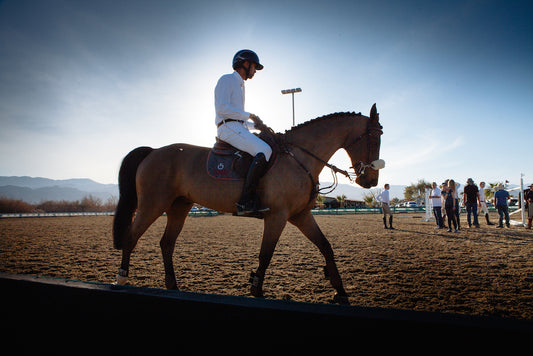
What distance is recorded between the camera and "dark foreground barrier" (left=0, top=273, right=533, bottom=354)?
695mm

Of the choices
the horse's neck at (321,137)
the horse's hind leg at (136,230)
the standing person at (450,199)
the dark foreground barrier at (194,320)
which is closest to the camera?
the dark foreground barrier at (194,320)

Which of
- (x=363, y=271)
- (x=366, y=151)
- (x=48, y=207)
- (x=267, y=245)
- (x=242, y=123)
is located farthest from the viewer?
(x=48, y=207)

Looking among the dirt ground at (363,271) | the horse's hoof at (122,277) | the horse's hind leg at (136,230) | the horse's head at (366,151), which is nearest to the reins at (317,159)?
the horse's head at (366,151)

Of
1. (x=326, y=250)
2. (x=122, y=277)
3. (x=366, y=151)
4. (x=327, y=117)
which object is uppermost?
(x=327, y=117)

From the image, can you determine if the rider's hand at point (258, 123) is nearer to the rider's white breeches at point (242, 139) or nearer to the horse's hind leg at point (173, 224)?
the rider's white breeches at point (242, 139)

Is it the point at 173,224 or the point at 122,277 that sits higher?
the point at 173,224

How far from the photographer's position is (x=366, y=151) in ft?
12.8

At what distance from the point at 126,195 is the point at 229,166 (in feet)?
5.68

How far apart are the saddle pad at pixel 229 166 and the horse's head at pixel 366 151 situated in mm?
1569

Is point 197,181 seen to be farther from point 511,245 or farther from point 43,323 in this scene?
point 511,245

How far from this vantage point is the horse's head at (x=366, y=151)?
388 centimetres

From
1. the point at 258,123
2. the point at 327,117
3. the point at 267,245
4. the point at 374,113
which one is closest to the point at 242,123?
the point at 258,123

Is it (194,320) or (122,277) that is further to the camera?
(122,277)

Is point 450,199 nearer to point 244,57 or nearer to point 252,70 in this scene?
point 252,70
